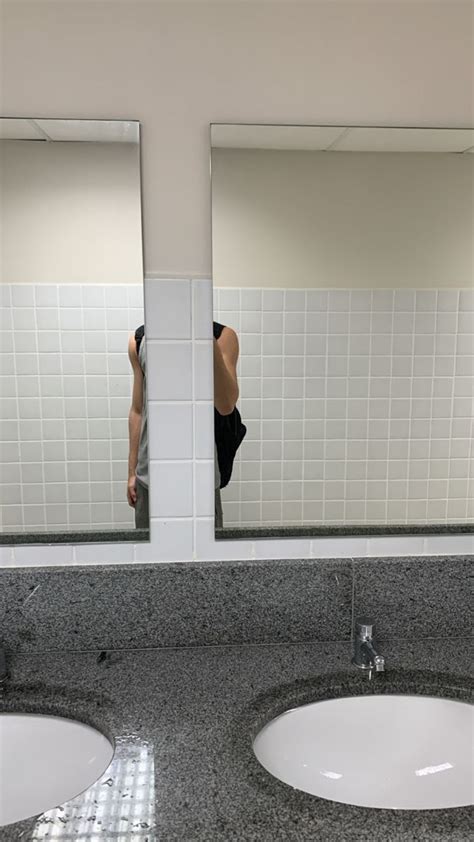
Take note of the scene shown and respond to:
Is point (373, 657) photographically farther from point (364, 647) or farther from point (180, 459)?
→ point (180, 459)

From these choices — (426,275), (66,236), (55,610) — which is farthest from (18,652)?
(426,275)

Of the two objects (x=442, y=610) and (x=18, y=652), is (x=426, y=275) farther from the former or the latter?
(x=18, y=652)

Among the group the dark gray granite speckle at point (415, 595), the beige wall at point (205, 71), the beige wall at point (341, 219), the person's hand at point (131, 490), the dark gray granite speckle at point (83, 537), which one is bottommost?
the dark gray granite speckle at point (415, 595)

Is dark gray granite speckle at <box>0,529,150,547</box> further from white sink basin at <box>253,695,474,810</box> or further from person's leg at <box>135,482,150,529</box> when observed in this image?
white sink basin at <box>253,695,474,810</box>

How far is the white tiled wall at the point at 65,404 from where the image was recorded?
1272mm

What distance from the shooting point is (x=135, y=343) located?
4.23 ft

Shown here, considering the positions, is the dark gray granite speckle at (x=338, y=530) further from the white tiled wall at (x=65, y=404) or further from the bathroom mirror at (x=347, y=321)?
the white tiled wall at (x=65, y=404)

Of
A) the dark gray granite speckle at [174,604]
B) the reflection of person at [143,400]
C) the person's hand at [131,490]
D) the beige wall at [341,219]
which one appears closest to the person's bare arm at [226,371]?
the reflection of person at [143,400]

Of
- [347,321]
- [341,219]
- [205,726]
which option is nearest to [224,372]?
[347,321]

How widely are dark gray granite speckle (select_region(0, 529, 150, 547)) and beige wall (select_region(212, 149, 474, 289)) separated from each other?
1.75 feet

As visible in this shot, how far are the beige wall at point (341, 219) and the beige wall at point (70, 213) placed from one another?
0.56 ft

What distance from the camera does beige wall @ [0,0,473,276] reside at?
1204 mm

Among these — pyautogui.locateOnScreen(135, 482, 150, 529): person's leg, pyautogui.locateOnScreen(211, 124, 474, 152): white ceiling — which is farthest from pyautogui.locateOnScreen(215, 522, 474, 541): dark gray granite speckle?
pyautogui.locateOnScreen(211, 124, 474, 152): white ceiling

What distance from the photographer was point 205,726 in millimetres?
1021
